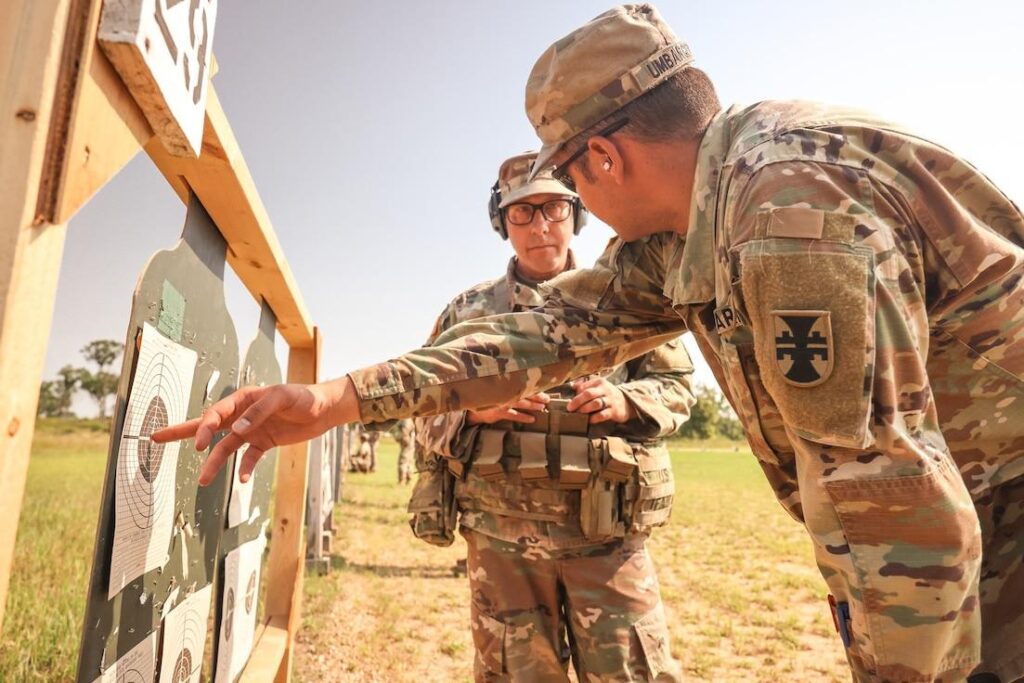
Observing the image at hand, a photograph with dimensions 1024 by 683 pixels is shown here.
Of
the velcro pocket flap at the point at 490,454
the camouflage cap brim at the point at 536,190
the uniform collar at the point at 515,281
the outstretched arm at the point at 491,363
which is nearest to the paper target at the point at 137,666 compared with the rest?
the outstretched arm at the point at 491,363

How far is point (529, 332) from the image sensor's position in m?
1.77

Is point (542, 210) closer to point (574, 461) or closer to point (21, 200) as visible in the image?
point (574, 461)

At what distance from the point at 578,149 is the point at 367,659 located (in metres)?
3.68

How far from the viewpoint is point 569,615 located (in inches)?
90.1

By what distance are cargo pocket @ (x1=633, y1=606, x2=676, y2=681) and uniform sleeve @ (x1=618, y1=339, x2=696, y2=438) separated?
0.61 meters

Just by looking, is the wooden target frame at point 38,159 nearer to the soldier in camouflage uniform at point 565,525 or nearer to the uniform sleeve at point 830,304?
the uniform sleeve at point 830,304

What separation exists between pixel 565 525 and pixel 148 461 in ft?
4.30

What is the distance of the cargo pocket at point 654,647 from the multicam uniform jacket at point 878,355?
0.91 metres

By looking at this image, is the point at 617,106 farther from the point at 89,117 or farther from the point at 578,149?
the point at 89,117

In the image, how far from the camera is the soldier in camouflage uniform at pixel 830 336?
1105 millimetres

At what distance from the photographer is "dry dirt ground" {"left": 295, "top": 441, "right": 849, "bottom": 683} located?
421 centimetres

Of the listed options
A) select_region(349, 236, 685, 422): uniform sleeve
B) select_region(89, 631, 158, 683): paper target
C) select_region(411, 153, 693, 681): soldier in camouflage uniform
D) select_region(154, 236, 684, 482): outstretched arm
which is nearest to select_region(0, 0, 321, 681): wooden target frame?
select_region(154, 236, 684, 482): outstretched arm

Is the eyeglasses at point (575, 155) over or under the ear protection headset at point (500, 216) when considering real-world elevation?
under

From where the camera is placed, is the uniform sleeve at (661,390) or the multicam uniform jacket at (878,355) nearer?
the multicam uniform jacket at (878,355)
